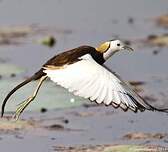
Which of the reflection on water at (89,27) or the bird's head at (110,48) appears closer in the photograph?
the bird's head at (110,48)

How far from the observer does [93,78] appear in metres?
6.62

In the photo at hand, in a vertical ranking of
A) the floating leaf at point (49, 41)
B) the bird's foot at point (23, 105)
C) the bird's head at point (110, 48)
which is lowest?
the bird's foot at point (23, 105)

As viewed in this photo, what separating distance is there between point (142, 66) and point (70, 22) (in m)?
3.28

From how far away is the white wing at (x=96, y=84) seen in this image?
641cm

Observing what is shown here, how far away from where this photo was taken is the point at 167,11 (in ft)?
49.1

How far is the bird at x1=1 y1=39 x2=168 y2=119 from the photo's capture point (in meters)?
6.43

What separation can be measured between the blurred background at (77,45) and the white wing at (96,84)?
114cm

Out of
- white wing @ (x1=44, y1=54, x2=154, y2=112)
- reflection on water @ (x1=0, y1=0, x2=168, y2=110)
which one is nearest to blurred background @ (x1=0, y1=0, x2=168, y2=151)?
reflection on water @ (x1=0, y1=0, x2=168, y2=110)

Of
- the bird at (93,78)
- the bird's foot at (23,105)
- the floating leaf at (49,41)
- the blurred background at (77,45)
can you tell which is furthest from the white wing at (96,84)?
the floating leaf at (49,41)

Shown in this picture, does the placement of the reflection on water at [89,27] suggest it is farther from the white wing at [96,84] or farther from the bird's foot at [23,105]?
the white wing at [96,84]

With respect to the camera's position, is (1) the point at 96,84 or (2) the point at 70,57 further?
(2) the point at 70,57

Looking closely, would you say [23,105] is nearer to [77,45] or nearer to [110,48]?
[110,48]

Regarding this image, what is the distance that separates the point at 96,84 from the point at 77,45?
587 cm

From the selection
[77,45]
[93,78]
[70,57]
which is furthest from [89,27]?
[93,78]
